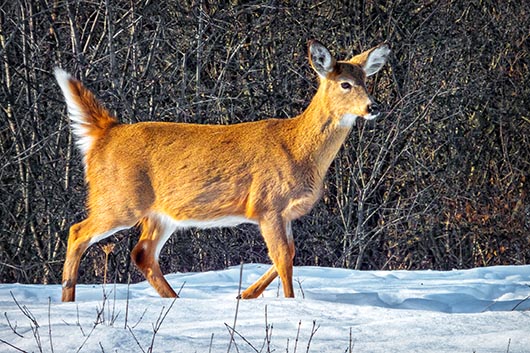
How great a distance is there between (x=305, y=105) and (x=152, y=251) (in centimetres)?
538

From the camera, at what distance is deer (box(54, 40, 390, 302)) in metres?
7.64

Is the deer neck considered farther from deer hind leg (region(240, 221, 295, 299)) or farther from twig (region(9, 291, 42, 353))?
twig (region(9, 291, 42, 353))

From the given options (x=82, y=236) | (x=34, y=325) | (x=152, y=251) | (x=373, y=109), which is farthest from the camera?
(x=152, y=251)

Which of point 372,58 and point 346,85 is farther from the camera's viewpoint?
point 372,58

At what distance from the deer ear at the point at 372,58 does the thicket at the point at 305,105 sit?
3.57 m

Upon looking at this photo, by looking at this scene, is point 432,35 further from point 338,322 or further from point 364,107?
point 338,322

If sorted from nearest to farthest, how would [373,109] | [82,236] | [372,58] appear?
[373,109] → [82,236] → [372,58]

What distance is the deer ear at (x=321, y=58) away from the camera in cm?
784

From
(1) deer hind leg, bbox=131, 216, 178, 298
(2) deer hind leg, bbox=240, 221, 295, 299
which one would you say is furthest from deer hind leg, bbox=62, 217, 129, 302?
(2) deer hind leg, bbox=240, 221, 295, 299

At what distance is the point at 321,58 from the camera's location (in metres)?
7.91

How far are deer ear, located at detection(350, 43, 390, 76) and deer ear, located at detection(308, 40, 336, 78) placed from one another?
318mm

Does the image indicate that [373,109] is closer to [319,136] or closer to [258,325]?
[319,136]

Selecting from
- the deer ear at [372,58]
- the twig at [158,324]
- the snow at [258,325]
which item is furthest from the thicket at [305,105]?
the twig at [158,324]

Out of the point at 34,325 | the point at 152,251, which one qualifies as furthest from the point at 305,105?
the point at 34,325
